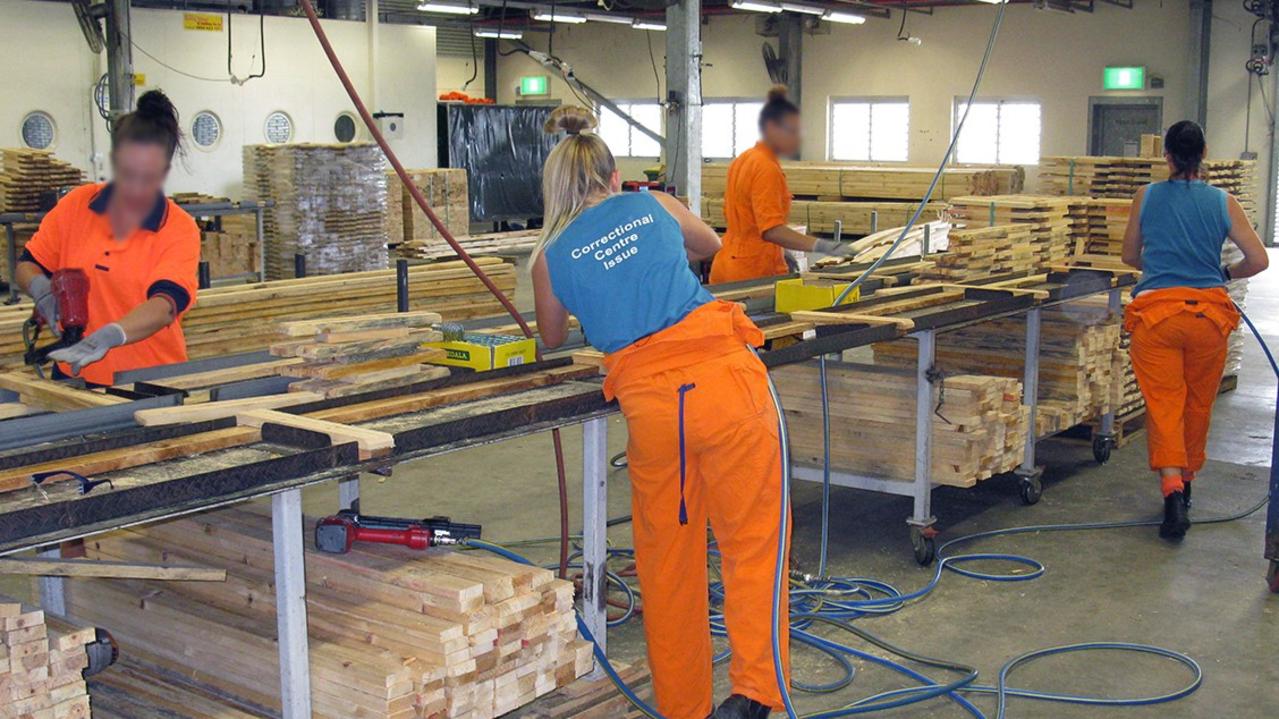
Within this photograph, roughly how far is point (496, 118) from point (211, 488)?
16334 millimetres

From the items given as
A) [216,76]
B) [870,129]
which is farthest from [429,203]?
[870,129]

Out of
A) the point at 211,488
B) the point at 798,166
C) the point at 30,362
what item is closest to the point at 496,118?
the point at 798,166

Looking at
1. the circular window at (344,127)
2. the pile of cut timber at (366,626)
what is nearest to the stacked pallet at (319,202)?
the circular window at (344,127)

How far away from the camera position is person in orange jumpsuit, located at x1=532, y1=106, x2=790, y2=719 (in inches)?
139

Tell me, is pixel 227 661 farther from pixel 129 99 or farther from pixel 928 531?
pixel 129 99

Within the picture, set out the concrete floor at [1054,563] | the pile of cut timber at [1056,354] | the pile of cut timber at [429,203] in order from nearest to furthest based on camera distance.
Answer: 1. the concrete floor at [1054,563]
2. the pile of cut timber at [1056,354]
3. the pile of cut timber at [429,203]

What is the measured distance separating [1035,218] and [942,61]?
13.5 meters

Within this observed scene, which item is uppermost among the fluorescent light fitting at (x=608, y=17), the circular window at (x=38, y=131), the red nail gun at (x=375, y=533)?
the fluorescent light fitting at (x=608, y=17)

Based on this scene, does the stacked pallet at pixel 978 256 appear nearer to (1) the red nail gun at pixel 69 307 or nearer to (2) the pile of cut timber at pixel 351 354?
(2) the pile of cut timber at pixel 351 354

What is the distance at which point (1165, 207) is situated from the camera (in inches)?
235

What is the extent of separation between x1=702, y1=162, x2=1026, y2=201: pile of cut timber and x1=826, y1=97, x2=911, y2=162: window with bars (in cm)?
249

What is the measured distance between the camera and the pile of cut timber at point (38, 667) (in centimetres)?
269

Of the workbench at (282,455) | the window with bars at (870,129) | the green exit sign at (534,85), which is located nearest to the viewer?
the workbench at (282,455)

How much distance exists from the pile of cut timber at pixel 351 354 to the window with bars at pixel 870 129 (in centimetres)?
1889
